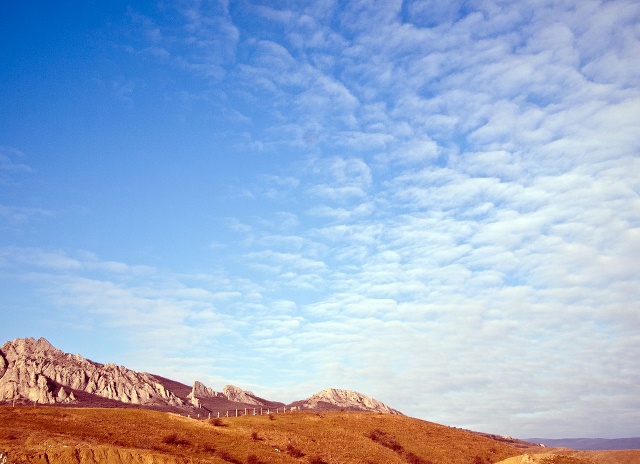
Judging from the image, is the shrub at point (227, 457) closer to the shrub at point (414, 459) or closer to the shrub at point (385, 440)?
the shrub at point (414, 459)

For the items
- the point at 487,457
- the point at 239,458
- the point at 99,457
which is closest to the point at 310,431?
the point at 239,458

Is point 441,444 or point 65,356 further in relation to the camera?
point 65,356

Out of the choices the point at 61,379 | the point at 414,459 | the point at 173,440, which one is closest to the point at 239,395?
the point at 61,379

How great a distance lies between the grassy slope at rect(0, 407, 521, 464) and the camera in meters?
38.0

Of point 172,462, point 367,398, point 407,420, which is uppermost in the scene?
point 367,398

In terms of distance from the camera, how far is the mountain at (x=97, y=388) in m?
123

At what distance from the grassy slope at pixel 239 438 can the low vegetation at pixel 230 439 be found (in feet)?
0.21

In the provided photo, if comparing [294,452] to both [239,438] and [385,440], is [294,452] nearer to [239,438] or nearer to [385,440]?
[239,438]

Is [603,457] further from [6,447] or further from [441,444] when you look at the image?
[6,447]

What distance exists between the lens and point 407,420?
7938 centimetres

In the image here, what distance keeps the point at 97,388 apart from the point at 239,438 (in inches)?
3874

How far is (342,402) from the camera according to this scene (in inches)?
6545

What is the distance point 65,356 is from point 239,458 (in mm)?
125068

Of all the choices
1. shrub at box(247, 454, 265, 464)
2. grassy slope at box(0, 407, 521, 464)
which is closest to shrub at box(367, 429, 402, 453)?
grassy slope at box(0, 407, 521, 464)
